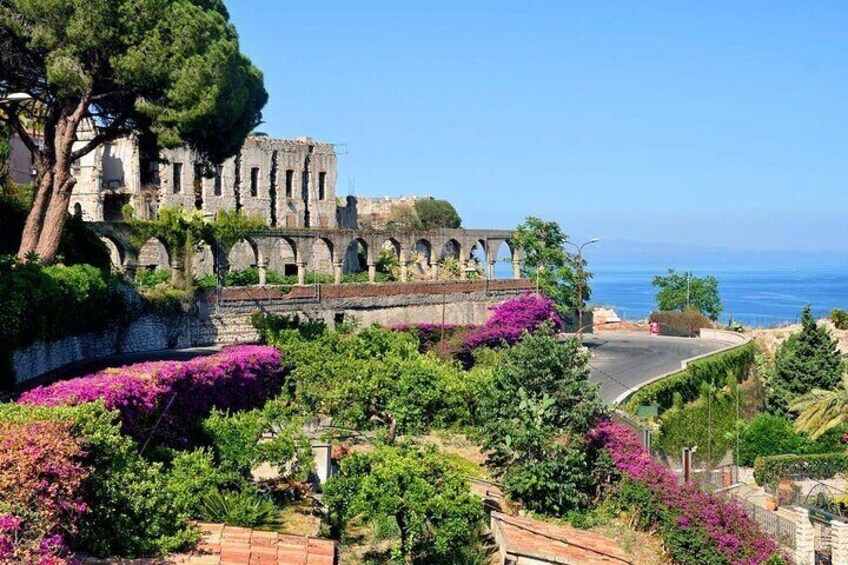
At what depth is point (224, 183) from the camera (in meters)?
57.8

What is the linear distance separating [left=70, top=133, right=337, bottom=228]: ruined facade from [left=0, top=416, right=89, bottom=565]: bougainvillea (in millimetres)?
36401

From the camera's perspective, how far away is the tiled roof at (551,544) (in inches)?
766

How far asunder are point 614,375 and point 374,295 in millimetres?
11257

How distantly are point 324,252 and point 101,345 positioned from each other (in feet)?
92.4

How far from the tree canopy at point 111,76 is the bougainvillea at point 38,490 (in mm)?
14818

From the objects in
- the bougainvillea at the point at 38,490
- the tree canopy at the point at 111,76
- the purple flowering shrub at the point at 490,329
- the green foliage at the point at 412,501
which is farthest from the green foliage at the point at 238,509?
the purple flowering shrub at the point at 490,329

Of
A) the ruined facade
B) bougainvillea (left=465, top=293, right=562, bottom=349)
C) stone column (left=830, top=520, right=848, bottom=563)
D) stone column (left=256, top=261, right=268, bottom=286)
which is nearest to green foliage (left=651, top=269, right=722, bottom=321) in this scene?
the ruined facade

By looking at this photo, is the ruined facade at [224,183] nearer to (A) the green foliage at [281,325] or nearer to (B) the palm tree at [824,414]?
(A) the green foliage at [281,325]

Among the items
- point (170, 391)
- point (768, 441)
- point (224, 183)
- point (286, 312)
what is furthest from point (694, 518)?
point (224, 183)

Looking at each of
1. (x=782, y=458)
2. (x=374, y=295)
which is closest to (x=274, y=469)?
(x=782, y=458)

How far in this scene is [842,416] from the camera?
77.8 feet

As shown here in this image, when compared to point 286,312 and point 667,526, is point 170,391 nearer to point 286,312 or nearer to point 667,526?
point 667,526

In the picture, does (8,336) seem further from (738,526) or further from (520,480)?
(738,526)

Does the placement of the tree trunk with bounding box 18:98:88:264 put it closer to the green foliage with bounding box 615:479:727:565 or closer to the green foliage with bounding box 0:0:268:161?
the green foliage with bounding box 0:0:268:161
